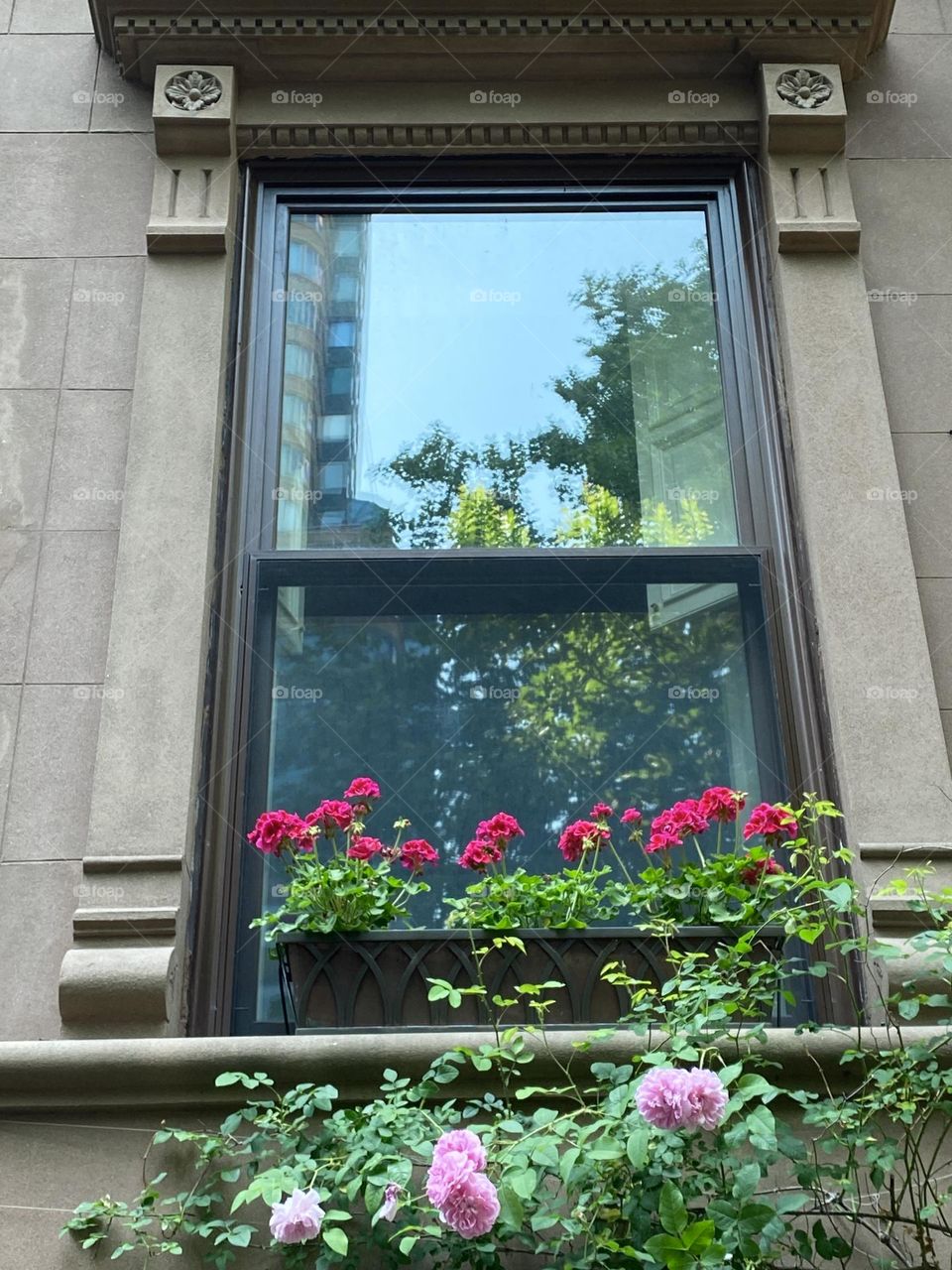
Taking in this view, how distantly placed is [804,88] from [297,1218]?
15.3ft

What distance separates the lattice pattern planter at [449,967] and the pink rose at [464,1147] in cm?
89

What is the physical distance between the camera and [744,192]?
19.7 feet

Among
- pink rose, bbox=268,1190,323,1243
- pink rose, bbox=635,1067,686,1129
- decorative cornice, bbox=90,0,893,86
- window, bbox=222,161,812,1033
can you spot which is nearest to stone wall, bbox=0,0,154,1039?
decorative cornice, bbox=90,0,893,86

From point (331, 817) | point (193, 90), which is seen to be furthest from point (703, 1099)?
point (193, 90)

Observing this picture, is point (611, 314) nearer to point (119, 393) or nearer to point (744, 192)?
point (744, 192)

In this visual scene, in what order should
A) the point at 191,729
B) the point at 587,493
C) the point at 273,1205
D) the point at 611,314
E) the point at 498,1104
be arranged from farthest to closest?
1. the point at 611,314
2. the point at 587,493
3. the point at 191,729
4. the point at 498,1104
5. the point at 273,1205

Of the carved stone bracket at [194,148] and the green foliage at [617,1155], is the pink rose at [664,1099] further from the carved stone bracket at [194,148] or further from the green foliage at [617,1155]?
the carved stone bracket at [194,148]

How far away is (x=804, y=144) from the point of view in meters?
5.88

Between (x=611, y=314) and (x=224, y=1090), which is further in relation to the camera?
(x=611, y=314)

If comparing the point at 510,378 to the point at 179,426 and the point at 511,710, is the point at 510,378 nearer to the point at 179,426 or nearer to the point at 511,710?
the point at 179,426

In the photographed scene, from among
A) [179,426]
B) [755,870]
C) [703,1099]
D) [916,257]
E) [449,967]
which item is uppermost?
[916,257]

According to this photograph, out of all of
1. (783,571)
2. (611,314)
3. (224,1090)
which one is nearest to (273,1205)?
(224,1090)

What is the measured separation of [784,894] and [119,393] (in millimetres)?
2976

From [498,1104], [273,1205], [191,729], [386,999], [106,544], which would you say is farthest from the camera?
[106,544]
